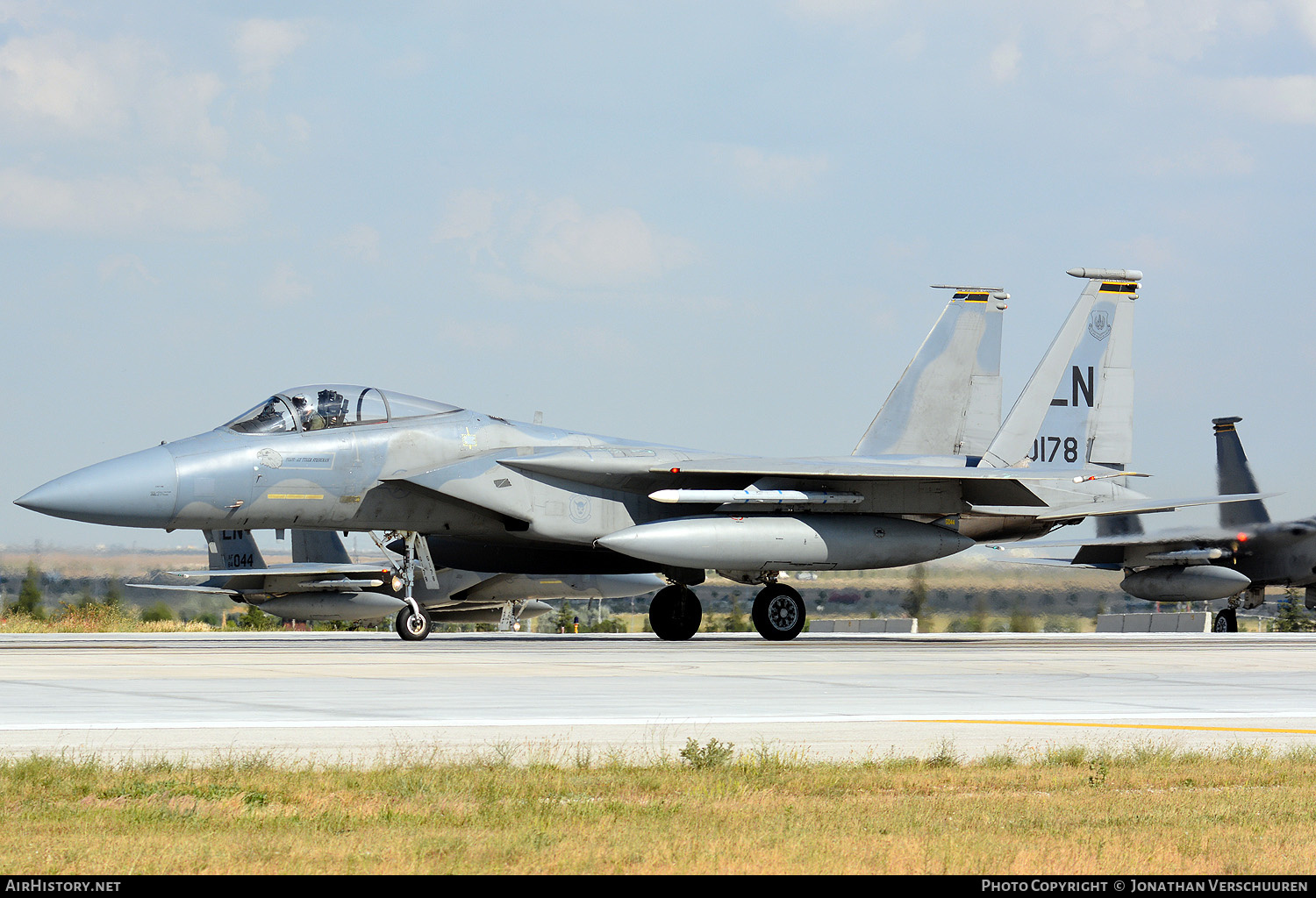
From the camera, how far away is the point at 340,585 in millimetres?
25656

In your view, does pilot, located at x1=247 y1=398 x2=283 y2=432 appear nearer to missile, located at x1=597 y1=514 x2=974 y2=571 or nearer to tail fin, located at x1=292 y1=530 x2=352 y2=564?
missile, located at x1=597 y1=514 x2=974 y2=571

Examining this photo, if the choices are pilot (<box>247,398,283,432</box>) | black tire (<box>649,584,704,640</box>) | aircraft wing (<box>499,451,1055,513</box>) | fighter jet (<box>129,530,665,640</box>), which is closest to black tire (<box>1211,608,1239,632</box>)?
fighter jet (<box>129,530,665,640</box>)

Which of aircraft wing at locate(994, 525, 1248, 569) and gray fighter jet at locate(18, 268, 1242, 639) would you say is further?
aircraft wing at locate(994, 525, 1248, 569)

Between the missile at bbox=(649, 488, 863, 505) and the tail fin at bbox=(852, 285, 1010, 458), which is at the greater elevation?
the tail fin at bbox=(852, 285, 1010, 458)

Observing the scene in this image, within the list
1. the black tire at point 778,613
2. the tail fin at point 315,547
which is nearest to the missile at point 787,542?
the black tire at point 778,613

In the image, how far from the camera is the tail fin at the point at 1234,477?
34.6m

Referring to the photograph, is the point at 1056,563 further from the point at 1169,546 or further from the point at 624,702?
the point at 624,702

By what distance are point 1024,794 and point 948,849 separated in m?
1.44

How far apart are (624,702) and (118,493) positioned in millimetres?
9066

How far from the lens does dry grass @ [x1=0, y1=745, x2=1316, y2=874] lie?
4.52m

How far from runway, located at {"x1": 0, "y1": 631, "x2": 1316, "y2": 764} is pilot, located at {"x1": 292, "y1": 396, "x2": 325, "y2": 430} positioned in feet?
9.62

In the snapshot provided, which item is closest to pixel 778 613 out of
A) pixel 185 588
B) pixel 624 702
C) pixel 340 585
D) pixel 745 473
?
pixel 745 473

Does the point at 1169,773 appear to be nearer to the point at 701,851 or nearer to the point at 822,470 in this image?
the point at 701,851

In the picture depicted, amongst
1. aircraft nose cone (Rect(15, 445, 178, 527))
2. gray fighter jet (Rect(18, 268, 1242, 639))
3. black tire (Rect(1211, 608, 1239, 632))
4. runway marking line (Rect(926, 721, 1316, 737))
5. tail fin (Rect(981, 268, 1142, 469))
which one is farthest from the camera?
black tire (Rect(1211, 608, 1239, 632))
